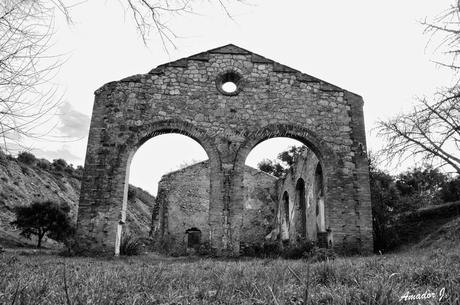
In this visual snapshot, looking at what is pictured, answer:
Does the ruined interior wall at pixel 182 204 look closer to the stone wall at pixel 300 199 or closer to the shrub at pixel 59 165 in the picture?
the stone wall at pixel 300 199

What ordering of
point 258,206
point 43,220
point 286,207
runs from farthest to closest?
point 258,206, point 286,207, point 43,220

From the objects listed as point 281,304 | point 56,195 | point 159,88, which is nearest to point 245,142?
point 159,88

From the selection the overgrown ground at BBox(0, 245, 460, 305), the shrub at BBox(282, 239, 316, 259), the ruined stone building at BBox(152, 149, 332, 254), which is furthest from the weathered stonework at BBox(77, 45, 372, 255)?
the overgrown ground at BBox(0, 245, 460, 305)

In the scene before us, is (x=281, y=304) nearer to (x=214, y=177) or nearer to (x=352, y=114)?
(x=214, y=177)

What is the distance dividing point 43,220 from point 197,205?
8.66m

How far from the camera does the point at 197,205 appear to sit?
21641 mm

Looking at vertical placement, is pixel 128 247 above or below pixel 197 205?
below

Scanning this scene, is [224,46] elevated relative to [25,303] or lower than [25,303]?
elevated

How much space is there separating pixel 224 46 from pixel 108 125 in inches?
184

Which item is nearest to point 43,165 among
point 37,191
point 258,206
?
point 37,191

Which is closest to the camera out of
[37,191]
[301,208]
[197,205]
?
[301,208]

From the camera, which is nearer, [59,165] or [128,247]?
[128,247]

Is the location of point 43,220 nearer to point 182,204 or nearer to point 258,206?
point 182,204

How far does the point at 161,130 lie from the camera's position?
11.8 m
